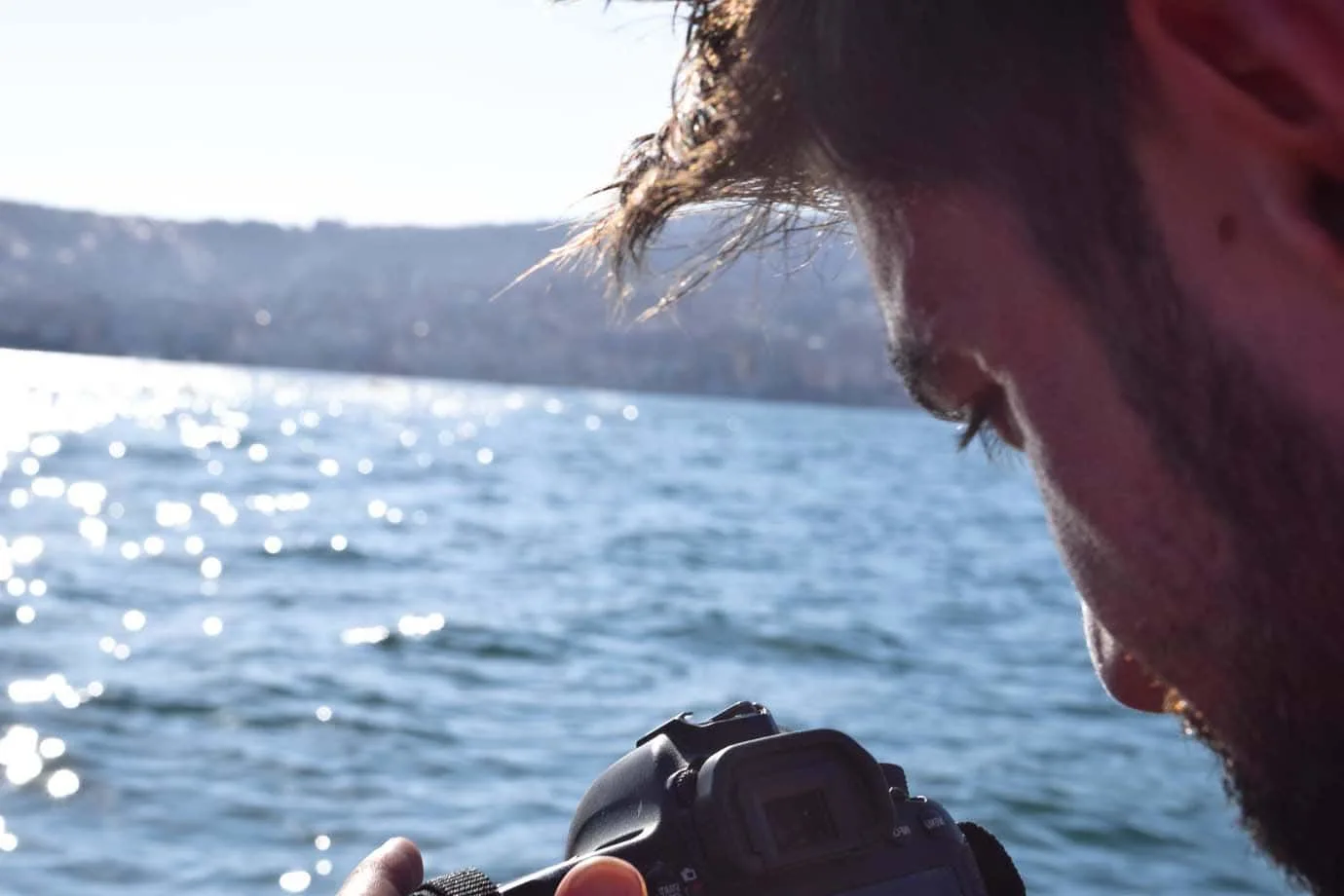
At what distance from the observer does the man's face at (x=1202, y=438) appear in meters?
0.67

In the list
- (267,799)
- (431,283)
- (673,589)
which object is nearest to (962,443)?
(267,799)

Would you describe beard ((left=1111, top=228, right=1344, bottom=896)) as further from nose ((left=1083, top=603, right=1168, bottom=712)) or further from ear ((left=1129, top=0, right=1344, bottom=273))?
nose ((left=1083, top=603, right=1168, bottom=712))

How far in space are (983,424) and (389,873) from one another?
2.00 ft

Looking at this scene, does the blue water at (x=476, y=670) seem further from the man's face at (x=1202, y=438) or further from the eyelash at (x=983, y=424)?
the man's face at (x=1202, y=438)

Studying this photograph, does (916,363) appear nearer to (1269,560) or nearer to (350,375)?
(1269,560)

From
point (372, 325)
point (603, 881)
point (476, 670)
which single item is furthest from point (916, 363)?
point (372, 325)

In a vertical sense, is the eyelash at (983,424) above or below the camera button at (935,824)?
above

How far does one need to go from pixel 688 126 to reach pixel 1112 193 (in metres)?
0.46

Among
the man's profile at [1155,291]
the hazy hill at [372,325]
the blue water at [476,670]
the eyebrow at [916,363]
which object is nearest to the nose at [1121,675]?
the man's profile at [1155,291]

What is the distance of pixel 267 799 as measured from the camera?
609cm

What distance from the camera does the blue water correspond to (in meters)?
5.91

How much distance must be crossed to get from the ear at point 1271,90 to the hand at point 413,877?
24.0 inches

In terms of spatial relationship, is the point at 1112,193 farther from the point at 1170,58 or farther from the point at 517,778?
the point at 517,778

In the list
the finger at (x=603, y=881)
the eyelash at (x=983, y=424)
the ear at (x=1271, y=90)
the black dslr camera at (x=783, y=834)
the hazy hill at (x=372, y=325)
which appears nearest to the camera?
the ear at (x=1271, y=90)
